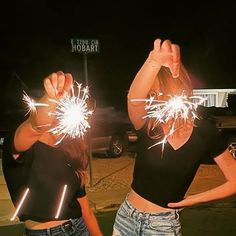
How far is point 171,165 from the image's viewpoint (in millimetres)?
2826

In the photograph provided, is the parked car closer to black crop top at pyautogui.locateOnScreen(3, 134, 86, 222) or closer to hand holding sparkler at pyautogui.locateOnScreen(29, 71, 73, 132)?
black crop top at pyautogui.locateOnScreen(3, 134, 86, 222)

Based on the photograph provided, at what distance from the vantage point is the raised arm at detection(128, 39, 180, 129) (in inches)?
101

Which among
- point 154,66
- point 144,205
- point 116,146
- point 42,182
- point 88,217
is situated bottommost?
point 116,146

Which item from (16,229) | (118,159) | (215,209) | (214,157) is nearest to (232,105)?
(118,159)

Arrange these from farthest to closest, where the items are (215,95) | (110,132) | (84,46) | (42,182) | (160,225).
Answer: (215,95) < (110,132) < (84,46) < (160,225) < (42,182)

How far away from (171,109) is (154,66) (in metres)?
0.34

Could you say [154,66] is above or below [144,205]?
above

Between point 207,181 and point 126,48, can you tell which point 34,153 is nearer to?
point 207,181

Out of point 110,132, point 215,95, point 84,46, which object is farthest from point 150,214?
point 215,95

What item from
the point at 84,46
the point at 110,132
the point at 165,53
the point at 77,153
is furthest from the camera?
the point at 110,132

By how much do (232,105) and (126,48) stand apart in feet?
71.6

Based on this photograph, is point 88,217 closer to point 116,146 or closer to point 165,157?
point 165,157

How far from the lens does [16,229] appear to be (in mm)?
7582

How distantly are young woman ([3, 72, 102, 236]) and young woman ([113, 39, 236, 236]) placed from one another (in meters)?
0.34
